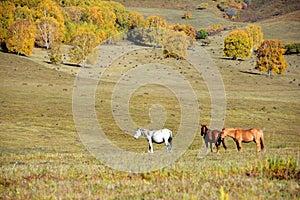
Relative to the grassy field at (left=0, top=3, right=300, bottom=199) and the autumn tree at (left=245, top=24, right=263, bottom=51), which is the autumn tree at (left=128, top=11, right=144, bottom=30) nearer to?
the grassy field at (left=0, top=3, right=300, bottom=199)

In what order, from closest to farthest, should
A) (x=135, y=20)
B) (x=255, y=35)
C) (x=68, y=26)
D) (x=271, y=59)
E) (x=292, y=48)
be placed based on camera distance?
(x=271, y=59)
(x=68, y=26)
(x=292, y=48)
(x=255, y=35)
(x=135, y=20)

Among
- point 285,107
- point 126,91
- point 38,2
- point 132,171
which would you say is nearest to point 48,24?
point 38,2

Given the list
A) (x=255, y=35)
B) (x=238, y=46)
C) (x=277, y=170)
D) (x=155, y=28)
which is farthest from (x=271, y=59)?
(x=277, y=170)

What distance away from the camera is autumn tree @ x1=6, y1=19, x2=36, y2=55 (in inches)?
4031

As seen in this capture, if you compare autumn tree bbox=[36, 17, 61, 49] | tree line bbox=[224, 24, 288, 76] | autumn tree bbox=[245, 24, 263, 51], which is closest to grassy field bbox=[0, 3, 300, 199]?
tree line bbox=[224, 24, 288, 76]

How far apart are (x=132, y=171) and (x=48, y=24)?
Answer: 118 metres

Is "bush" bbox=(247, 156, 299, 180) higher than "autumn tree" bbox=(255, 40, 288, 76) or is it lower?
higher

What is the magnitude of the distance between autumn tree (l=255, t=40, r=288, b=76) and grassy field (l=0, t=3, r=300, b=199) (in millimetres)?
2217

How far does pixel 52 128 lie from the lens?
44.6 m

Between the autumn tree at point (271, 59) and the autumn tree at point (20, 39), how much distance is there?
57893mm

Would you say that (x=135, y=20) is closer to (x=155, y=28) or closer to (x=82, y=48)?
(x=155, y=28)

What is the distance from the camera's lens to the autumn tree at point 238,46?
5118 inches

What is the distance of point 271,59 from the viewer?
108625 millimetres

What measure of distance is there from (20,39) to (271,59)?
62.9m
